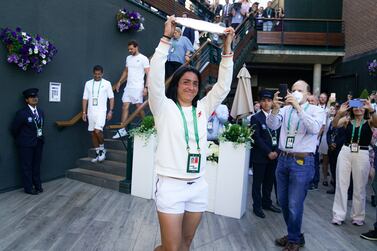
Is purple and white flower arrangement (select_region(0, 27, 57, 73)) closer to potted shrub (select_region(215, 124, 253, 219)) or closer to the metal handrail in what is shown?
the metal handrail

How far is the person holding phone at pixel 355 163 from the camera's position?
5.03 m

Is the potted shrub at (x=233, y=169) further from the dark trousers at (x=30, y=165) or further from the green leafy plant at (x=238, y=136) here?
the dark trousers at (x=30, y=165)

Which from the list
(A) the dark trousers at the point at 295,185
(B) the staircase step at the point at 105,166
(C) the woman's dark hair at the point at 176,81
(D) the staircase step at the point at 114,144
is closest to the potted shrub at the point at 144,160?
(B) the staircase step at the point at 105,166

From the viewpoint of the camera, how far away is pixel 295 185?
12.9ft

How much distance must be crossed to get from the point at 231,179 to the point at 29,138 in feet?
11.1

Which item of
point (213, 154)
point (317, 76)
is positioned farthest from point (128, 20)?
point (317, 76)

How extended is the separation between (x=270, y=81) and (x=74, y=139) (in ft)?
44.1

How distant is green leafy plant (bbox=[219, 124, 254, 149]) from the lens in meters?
5.32

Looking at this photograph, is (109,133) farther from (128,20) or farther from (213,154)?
(213,154)

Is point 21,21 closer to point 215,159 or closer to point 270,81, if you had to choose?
point 215,159

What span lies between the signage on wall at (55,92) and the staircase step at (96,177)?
1490mm

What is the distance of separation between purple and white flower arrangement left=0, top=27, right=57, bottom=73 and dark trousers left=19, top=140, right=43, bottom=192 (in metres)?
1.36

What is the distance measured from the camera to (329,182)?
8117 mm

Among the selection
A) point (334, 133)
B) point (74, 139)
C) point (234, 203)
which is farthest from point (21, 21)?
point (334, 133)
